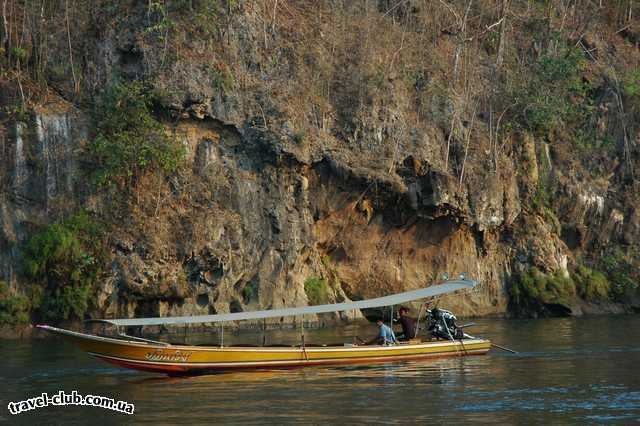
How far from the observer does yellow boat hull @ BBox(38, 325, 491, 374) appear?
22828 mm

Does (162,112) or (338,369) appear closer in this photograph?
(338,369)

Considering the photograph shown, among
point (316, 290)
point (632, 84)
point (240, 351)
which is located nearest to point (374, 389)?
point (240, 351)

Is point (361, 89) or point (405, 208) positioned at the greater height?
point (361, 89)

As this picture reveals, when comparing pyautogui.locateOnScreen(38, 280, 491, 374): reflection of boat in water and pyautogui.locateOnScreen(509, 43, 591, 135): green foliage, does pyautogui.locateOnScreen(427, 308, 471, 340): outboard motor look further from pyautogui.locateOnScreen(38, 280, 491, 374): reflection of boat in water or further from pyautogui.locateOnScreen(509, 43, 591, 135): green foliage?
pyautogui.locateOnScreen(509, 43, 591, 135): green foliage

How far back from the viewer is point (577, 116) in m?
48.4

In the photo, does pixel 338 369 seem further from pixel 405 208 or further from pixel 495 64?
pixel 495 64

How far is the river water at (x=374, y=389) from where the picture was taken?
1744cm

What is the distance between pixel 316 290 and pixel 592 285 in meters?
13.1

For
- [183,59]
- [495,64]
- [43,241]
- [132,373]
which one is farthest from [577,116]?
[132,373]

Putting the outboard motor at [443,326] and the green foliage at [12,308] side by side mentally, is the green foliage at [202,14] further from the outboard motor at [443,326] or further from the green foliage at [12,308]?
the outboard motor at [443,326]

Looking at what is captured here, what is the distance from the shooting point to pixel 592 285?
43.2m

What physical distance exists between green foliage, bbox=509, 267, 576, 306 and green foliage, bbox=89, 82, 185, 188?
52.8 ft

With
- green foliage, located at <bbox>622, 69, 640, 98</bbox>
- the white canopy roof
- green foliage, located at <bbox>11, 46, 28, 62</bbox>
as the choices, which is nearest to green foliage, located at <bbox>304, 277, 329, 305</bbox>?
the white canopy roof

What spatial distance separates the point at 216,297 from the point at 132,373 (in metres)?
12.0
